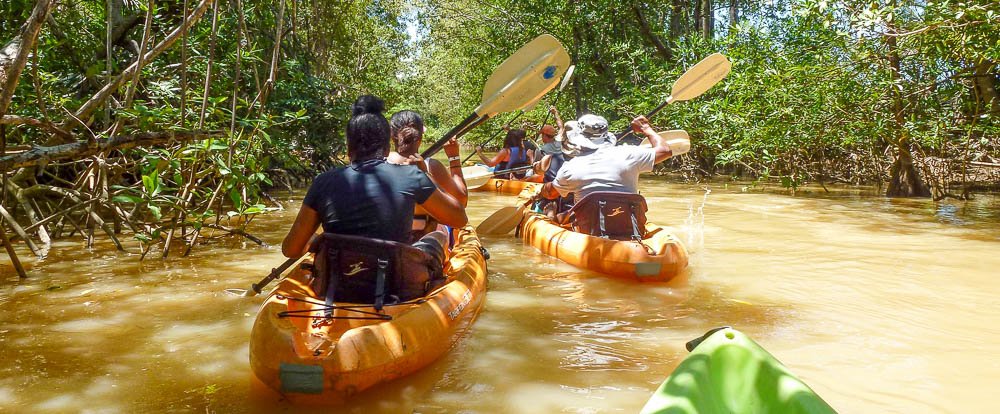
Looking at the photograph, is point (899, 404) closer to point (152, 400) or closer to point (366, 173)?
point (366, 173)

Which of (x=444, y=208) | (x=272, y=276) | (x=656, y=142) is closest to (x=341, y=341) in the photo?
(x=444, y=208)

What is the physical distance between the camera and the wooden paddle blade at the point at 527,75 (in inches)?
193

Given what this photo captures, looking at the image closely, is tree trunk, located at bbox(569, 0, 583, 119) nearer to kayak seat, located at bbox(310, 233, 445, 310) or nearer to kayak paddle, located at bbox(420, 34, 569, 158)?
kayak paddle, located at bbox(420, 34, 569, 158)

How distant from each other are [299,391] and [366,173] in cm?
98

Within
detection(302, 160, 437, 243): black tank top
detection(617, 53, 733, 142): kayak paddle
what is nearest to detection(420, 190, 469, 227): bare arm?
detection(302, 160, 437, 243): black tank top


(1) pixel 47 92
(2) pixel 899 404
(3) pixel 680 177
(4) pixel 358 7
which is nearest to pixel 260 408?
(2) pixel 899 404

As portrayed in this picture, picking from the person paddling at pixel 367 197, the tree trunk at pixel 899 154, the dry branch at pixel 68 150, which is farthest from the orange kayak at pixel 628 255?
the tree trunk at pixel 899 154

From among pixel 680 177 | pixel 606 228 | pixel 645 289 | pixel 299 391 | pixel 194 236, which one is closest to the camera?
pixel 299 391

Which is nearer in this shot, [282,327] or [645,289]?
[282,327]

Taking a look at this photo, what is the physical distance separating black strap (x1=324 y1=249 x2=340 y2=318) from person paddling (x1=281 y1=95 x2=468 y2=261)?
0.35 ft

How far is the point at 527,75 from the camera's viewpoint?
4918mm

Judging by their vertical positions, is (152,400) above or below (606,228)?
below

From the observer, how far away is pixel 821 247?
21.6ft

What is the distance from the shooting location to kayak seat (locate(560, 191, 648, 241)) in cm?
541
